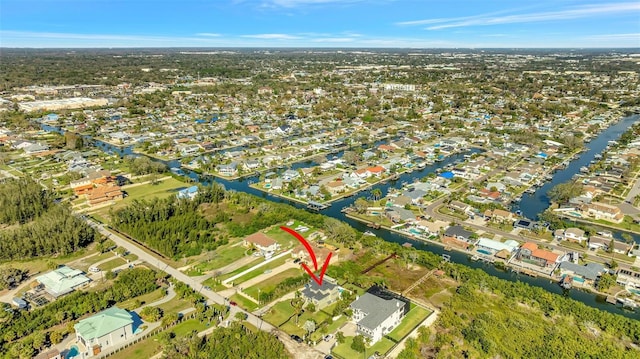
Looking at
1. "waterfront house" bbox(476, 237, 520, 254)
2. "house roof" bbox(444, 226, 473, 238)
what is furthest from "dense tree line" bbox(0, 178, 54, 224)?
"waterfront house" bbox(476, 237, 520, 254)

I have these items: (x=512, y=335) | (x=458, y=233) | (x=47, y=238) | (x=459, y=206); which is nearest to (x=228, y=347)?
(x=512, y=335)

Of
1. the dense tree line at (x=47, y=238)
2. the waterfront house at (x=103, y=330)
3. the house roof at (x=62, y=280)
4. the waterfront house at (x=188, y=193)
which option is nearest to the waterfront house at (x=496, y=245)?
the waterfront house at (x=103, y=330)

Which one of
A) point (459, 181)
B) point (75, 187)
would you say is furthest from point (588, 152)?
point (75, 187)

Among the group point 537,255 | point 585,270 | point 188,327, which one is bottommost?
point 188,327

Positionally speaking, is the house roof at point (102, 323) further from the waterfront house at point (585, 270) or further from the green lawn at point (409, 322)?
the waterfront house at point (585, 270)

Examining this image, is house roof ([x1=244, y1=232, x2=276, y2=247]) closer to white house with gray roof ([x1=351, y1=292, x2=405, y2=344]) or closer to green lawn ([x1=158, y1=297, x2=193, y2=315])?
green lawn ([x1=158, y1=297, x2=193, y2=315])

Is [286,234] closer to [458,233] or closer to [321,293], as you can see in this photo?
[321,293]

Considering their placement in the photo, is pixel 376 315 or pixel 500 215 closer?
pixel 376 315
